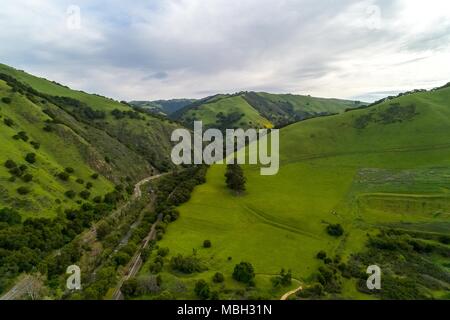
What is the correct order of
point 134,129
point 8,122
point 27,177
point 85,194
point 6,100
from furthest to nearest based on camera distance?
point 134,129, point 6,100, point 8,122, point 85,194, point 27,177

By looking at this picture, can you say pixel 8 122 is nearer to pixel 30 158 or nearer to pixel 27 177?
pixel 30 158

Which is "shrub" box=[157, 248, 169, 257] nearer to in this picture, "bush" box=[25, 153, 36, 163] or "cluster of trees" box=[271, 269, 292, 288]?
"cluster of trees" box=[271, 269, 292, 288]

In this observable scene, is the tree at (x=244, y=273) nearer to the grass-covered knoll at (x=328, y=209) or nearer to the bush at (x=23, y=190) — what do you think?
the grass-covered knoll at (x=328, y=209)

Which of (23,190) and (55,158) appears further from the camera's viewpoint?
(55,158)

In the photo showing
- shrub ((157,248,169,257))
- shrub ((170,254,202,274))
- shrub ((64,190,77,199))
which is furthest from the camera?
shrub ((64,190,77,199))

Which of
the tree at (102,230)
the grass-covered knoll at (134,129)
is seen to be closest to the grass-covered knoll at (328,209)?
the tree at (102,230)

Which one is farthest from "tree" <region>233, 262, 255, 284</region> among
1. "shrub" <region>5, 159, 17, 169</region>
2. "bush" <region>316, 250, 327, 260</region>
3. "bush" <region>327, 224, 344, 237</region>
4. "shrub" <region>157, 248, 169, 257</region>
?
"shrub" <region>5, 159, 17, 169</region>

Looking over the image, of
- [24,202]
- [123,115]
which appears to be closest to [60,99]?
[123,115]

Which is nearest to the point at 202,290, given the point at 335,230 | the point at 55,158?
the point at 335,230
